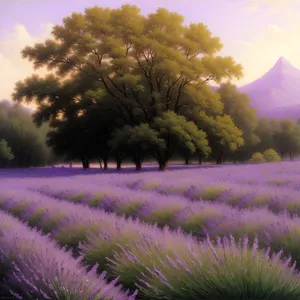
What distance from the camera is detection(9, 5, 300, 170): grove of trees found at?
2238 cm

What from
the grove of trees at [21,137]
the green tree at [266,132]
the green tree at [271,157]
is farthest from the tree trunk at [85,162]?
the green tree at [266,132]

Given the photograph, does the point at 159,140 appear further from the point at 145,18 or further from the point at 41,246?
the point at 41,246

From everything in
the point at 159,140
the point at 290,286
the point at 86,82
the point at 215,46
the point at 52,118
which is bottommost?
the point at 290,286

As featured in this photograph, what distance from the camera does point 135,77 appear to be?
2198 cm

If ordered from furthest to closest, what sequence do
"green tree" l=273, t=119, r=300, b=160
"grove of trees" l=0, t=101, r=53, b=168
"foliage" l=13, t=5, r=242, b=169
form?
"green tree" l=273, t=119, r=300, b=160 < "grove of trees" l=0, t=101, r=53, b=168 < "foliage" l=13, t=5, r=242, b=169

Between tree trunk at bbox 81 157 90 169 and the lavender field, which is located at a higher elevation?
tree trunk at bbox 81 157 90 169

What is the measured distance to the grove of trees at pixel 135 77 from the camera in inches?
881

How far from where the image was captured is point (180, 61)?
22.8 metres

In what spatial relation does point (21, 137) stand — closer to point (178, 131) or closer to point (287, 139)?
point (178, 131)

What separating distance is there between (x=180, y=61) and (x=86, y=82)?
7113mm

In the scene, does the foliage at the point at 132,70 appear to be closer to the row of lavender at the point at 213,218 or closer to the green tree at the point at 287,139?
the row of lavender at the point at 213,218

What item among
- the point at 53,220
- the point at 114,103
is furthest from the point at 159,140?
the point at 53,220

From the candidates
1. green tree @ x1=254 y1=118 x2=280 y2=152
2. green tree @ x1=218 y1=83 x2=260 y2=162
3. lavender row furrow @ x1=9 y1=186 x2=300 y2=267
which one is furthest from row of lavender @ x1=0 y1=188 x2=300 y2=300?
green tree @ x1=254 y1=118 x2=280 y2=152

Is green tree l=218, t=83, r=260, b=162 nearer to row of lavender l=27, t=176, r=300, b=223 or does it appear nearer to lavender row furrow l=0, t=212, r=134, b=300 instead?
row of lavender l=27, t=176, r=300, b=223
